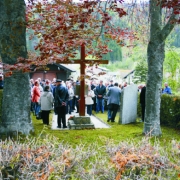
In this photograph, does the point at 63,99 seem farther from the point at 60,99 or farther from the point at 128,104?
the point at 128,104

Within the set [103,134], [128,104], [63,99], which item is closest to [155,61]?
[103,134]

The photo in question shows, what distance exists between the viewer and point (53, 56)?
270 inches

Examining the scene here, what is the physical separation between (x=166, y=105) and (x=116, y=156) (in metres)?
9.45

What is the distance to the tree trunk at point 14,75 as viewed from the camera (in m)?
8.55

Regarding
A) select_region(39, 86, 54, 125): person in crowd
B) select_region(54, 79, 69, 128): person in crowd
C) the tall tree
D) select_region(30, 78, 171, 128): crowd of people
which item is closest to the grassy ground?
the tall tree

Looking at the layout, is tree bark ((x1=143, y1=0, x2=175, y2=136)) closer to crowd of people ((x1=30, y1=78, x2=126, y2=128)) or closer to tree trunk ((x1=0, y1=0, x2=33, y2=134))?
A: crowd of people ((x1=30, y1=78, x2=126, y2=128))

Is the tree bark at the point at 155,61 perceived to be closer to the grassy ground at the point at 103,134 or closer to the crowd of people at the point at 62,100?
the grassy ground at the point at 103,134

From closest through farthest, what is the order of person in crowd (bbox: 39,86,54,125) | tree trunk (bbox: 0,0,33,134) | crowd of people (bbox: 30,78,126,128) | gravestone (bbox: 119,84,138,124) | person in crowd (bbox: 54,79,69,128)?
tree trunk (bbox: 0,0,33,134), person in crowd (bbox: 54,79,69,128), crowd of people (bbox: 30,78,126,128), person in crowd (bbox: 39,86,54,125), gravestone (bbox: 119,84,138,124)

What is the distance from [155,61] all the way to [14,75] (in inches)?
164

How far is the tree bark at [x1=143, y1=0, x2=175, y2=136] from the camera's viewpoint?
8981 mm

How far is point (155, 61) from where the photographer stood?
29.9 ft

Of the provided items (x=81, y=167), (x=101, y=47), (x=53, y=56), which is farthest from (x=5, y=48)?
(x=81, y=167)

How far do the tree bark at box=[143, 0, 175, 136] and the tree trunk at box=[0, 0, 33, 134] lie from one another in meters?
3.68

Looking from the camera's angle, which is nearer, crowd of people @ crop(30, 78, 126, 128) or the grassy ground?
the grassy ground
